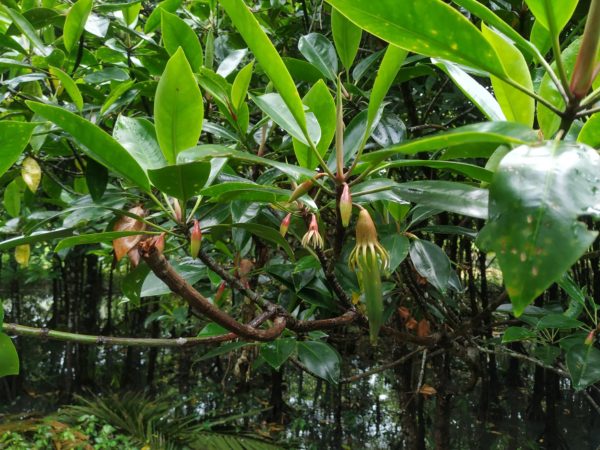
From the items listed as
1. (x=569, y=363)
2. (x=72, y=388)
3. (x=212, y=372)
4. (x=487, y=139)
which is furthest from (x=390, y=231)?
(x=72, y=388)

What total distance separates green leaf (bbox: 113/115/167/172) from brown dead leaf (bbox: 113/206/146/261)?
6 cm

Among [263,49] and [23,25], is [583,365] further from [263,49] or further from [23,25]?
[23,25]

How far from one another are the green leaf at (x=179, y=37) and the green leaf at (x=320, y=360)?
46 cm

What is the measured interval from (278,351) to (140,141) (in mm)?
377

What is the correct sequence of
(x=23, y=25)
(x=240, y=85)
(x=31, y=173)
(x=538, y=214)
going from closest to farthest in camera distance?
(x=538, y=214) < (x=240, y=85) < (x=23, y=25) < (x=31, y=173)

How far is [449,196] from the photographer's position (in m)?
0.36

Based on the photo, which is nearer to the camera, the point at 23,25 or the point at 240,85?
the point at 240,85

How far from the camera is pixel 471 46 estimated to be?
300mm

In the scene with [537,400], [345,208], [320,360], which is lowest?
[537,400]

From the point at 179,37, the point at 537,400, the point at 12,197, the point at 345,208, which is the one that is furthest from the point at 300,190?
the point at 537,400

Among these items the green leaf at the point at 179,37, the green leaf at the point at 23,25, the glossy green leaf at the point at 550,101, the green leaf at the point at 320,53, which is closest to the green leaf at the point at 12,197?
the green leaf at the point at 23,25

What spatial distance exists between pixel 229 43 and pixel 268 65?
811 millimetres

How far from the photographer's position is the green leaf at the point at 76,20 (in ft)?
2.24

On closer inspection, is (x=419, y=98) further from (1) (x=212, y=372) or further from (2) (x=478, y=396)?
(1) (x=212, y=372)
